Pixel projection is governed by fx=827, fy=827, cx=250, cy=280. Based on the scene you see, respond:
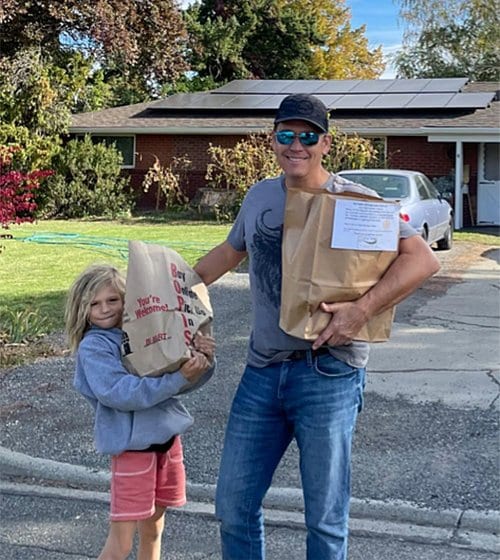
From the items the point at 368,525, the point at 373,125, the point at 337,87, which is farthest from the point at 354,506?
the point at 337,87

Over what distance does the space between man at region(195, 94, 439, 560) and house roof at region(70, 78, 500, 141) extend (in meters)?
17.7

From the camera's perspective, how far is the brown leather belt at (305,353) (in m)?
2.72

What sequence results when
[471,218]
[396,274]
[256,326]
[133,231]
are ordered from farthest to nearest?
[471,218] → [133,231] → [256,326] → [396,274]

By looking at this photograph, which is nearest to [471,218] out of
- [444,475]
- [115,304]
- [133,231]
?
[133,231]

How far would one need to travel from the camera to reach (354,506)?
4.21 metres

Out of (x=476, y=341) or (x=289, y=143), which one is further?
(x=476, y=341)

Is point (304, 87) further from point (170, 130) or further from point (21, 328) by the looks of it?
point (21, 328)

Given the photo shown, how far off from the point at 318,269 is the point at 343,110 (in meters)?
21.1

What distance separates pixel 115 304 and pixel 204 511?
158cm

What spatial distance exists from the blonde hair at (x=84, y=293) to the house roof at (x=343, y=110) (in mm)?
17767

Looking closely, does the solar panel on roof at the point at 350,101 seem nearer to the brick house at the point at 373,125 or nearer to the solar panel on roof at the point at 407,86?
the brick house at the point at 373,125

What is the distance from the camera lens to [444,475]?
4.57 m

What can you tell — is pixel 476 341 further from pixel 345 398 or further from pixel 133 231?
pixel 133 231

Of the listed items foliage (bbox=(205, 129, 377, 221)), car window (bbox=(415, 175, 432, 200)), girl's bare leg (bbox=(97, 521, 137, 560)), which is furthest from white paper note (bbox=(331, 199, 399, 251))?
foliage (bbox=(205, 129, 377, 221))
